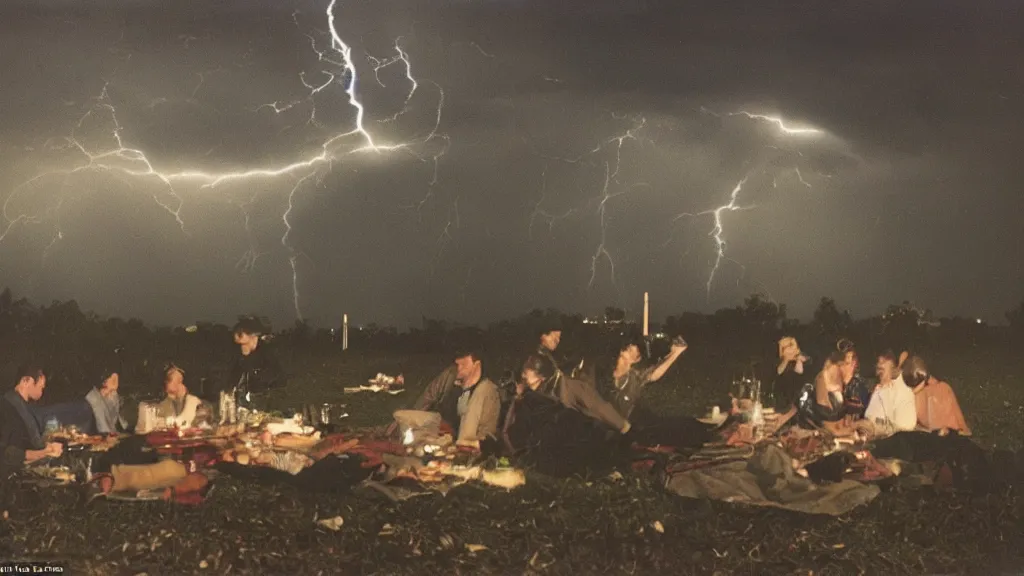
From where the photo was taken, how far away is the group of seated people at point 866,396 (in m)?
7.63

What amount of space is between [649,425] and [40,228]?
481 cm

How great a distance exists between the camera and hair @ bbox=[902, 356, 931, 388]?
770cm

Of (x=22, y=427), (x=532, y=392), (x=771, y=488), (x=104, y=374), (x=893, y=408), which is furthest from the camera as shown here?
(x=104, y=374)

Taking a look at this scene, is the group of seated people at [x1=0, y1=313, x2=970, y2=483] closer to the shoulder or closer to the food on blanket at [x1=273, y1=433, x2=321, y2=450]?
the shoulder

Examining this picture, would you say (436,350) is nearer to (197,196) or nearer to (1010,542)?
(197,196)

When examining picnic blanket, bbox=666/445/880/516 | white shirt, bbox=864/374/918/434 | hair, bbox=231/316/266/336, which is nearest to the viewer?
picnic blanket, bbox=666/445/880/516

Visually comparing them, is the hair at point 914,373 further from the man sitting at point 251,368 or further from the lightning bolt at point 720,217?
the man sitting at point 251,368

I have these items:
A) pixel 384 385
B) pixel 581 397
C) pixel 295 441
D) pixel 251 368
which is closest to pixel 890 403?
pixel 581 397

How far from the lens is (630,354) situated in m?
7.76

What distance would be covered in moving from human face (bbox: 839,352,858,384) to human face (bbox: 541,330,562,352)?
2046mm

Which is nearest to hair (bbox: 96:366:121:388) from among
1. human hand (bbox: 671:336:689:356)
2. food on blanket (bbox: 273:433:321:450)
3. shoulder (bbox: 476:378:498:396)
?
food on blanket (bbox: 273:433:321:450)

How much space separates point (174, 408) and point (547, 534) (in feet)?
9.53

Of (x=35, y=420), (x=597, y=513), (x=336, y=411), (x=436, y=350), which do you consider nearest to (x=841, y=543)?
(x=597, y=513)

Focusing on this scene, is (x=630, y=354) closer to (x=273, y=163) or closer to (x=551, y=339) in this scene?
(x=551, y=339)
